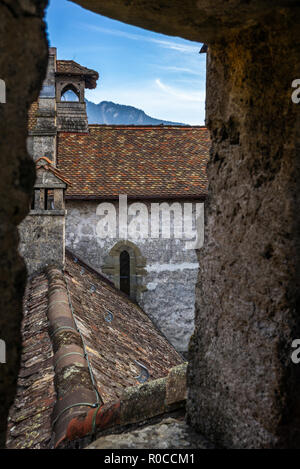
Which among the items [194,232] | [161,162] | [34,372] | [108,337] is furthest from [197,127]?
[34,372]

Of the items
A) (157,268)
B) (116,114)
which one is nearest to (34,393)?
(157,268)

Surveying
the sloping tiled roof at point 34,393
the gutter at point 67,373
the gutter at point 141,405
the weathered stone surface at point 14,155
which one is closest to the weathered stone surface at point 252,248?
the gutter at point 141,405

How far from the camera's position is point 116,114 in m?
97.6

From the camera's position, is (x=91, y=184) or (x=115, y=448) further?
(x=91, y=184)

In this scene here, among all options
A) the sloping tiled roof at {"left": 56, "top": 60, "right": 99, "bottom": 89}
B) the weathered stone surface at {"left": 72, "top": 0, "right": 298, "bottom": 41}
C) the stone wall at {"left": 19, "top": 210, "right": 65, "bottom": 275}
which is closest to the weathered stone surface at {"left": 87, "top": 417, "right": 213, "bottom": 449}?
the weathered stone surface at {"left": 72, "top": 0, "right": 298, "bottom": 41}

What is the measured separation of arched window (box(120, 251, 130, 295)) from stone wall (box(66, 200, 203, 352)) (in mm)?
357

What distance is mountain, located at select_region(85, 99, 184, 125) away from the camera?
313 feet

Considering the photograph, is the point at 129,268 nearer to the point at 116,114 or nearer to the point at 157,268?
the point at 157,268

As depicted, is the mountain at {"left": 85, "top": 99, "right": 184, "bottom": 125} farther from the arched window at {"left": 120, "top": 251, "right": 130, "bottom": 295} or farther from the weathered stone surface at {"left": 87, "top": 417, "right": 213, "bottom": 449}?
the weathered stone surface at {"left": 87, "top": 417, "right": 213, "bottom": 449}

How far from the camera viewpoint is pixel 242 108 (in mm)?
2174
